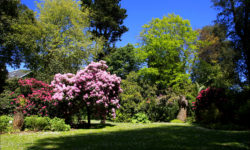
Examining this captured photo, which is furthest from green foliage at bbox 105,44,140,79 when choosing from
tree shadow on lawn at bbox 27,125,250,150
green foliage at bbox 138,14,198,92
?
tree shadow on lawn at bbox 27,125,250,150

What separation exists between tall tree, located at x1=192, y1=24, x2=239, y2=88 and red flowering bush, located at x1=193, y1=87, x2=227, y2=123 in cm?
738

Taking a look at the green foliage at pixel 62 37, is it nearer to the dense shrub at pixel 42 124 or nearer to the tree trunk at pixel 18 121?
the dense shrub at pixel 42 124

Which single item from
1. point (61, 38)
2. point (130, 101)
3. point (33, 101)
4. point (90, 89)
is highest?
point (61, 38)

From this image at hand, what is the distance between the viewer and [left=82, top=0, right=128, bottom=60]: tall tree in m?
36.3

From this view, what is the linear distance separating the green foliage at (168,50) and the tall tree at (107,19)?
8.69 meters

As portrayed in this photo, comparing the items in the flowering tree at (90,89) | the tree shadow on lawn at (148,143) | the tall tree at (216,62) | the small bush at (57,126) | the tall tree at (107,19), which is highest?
the tall tree at (107,19)

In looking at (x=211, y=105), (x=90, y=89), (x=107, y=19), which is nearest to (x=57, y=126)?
(x=90, y=89)

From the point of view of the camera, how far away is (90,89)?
43.5 ft

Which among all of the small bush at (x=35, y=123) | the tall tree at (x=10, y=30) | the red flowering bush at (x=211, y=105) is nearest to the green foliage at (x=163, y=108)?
the red flowering bush at (x=211, y=105)

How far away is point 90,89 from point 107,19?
25326 mm

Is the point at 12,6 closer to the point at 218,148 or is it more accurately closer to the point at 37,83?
the point at 37,83

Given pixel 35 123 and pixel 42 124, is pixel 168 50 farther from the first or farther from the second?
pixel 35 123

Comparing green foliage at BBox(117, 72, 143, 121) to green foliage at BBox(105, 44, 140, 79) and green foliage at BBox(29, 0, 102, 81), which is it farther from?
green foliage at BBox(29, 0, 102, 81)

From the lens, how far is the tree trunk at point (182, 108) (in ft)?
63.4
